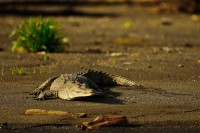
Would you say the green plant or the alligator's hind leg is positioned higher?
the green plant

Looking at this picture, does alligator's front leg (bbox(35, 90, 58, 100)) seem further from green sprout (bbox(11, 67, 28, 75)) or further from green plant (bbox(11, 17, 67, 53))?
green plant (bbox(11, 17, 67, 53))

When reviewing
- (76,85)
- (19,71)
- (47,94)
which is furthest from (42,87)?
(19,71)

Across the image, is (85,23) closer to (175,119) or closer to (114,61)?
(114,61)

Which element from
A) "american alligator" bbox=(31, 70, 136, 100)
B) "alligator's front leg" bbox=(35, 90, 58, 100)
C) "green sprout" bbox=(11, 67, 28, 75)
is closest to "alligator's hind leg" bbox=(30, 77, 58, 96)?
"american alligator" bbox=(31, 70, 136, 100)

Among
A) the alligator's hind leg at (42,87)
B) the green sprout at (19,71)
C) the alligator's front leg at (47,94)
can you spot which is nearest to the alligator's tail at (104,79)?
the alligator's hind leg at (42,87)

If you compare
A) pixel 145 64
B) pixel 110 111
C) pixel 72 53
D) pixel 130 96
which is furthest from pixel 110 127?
pixel 72 53

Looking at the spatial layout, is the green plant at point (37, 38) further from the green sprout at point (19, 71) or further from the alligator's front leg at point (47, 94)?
the alligator's front leg at point (47, 94)
